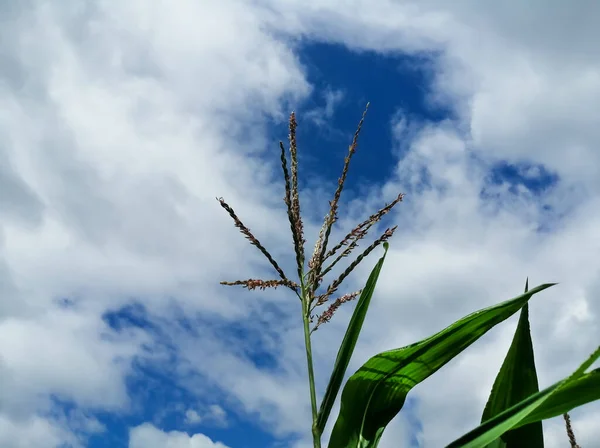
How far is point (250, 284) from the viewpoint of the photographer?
8.21 ft

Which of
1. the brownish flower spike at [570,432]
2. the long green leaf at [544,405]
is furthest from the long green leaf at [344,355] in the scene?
the brownish flower spike at [570,432]

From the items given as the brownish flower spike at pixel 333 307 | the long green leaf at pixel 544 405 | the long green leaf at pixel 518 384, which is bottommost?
the long green leaf at pixel 544 405

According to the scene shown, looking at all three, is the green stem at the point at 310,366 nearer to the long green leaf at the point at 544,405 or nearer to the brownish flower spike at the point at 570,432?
the long green leaf at the point at 544,405

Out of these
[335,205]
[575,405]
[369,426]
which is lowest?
[575,405]

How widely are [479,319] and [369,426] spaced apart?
56 cm

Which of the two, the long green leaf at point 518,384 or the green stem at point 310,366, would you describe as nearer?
the long green leaf at point 518,384

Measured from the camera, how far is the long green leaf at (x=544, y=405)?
1.43 metres

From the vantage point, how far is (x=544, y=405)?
1.64m

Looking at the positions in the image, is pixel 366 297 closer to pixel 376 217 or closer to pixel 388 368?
pixel 388 368

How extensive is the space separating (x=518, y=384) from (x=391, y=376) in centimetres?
40

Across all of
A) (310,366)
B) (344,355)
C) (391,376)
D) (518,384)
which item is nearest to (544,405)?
(518,384)

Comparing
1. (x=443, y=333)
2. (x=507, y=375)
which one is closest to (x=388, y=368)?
(x=443, y=333)

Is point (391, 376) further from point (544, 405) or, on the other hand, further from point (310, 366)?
point (544, 405)

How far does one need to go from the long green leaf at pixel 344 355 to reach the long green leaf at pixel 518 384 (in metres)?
0.47
